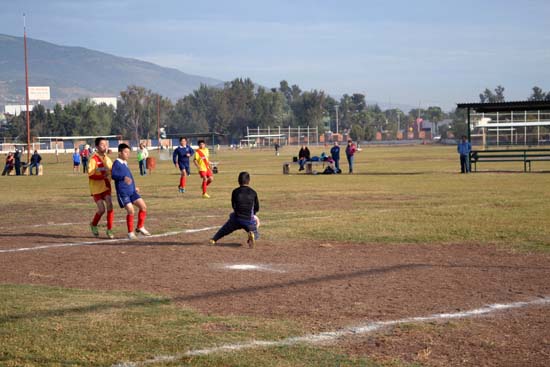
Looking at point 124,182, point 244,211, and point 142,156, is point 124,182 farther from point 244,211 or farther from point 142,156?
point 142,156

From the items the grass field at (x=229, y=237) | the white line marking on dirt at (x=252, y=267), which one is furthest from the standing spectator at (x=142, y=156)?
the white line marking on dirt at (x=252, y=267)

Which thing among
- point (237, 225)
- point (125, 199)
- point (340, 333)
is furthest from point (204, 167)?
point (340, 333)

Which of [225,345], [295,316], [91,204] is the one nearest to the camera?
[225,345]

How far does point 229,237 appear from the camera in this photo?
47.2 ft

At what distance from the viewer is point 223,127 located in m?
178

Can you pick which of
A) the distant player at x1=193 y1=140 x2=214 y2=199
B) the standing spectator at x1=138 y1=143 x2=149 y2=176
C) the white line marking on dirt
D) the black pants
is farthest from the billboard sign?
the white line marking on dirt

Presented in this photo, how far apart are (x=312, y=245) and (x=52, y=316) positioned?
241 inches

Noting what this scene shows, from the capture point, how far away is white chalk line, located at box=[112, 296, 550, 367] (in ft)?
20.5

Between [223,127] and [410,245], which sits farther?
[223,127]

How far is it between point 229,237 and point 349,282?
525 centimetres

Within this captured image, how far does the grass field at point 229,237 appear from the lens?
633 centimetres

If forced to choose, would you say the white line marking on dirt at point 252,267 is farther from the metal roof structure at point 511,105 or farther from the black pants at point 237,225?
the metal roof structure at point 511,105

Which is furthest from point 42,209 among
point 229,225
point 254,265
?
point 254,265

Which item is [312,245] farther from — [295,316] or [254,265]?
[295,316]
